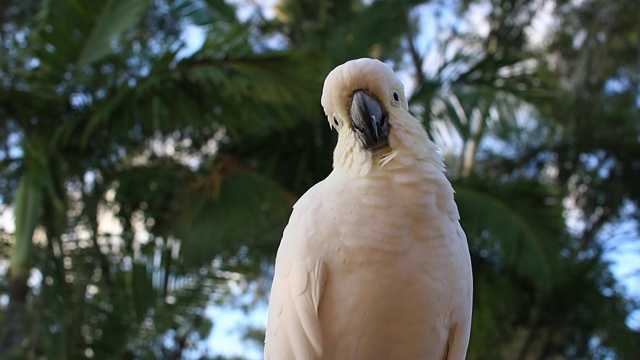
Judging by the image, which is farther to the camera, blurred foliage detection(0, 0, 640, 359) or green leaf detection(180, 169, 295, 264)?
green leaf detection(180, 169, 295, 264)

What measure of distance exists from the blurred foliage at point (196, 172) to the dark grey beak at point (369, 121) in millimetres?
2041

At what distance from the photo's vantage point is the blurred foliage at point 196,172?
11.4ft

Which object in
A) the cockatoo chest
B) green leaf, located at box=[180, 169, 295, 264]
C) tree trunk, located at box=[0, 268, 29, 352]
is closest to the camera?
the cockatoo chest

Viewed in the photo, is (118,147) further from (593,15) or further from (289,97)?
(593,15)

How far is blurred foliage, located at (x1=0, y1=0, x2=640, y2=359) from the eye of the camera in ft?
11.4

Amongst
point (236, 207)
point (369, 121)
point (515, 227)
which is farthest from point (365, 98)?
point (515, 227)

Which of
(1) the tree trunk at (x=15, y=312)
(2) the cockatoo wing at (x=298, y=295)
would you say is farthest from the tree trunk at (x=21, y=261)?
(2) the cockatoo wing at (x=298, y=295)

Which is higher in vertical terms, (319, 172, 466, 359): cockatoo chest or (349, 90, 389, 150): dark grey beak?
(349, 90, 389, 150): dark grey beak

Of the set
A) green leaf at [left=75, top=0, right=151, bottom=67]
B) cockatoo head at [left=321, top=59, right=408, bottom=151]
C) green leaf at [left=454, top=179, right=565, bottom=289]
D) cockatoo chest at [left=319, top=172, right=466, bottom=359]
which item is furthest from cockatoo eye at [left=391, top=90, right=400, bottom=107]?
green leaf at [left=454, top=179, right=565, bottom=289]

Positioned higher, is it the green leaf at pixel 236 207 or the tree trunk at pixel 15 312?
the green leaf at pixel 236 207

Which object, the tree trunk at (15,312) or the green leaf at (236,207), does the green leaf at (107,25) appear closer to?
the green leaf at (236,207)

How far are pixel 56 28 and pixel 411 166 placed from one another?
275 centimetres

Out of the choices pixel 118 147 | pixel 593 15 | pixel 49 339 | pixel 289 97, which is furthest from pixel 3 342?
pixel 593 15

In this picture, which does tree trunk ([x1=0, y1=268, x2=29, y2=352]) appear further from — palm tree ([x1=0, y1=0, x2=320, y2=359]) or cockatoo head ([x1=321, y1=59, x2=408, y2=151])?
cockatoo head ([x1=321, y1=59, x2=408, y2=151])
